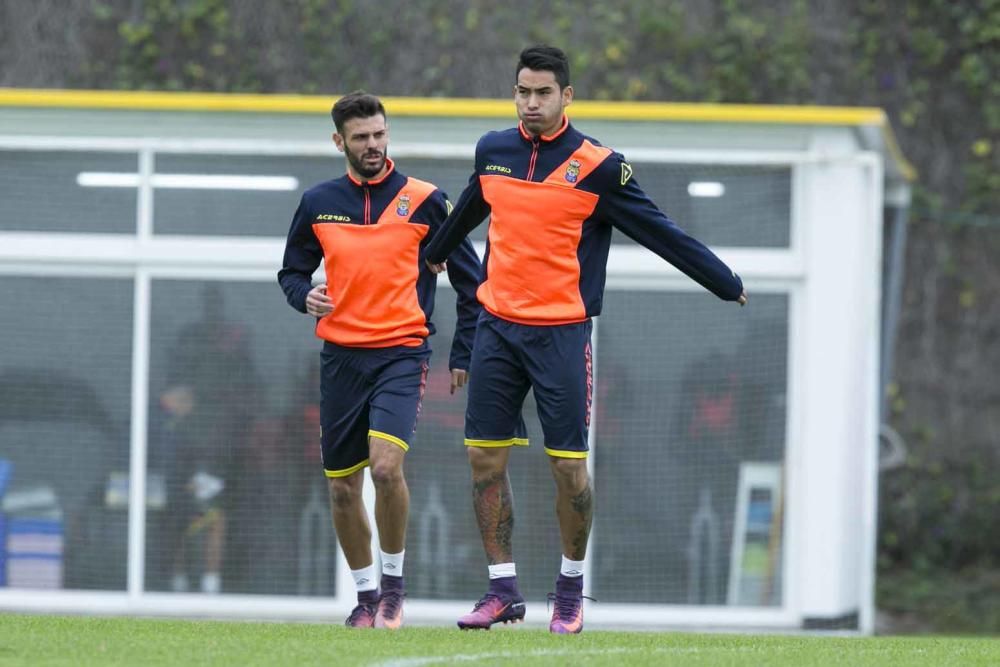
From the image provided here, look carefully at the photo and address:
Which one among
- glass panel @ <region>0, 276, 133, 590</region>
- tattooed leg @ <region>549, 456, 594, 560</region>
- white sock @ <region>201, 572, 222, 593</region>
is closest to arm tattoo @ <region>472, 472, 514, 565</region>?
tattooed leg @ <region>549, 456, 594, 560</region>

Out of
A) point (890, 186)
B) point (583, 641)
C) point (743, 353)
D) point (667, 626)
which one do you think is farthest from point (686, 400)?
point (583, 641)

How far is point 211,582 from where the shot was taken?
9898mm

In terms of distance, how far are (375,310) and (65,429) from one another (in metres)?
4.03

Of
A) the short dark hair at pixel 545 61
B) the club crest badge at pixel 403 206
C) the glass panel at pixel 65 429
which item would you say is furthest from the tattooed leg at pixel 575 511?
the glass panel at pixel 65 429

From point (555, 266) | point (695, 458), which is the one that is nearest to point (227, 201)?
point (695, 458)

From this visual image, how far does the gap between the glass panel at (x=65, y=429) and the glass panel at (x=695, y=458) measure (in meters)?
2.90

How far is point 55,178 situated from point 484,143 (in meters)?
4.59

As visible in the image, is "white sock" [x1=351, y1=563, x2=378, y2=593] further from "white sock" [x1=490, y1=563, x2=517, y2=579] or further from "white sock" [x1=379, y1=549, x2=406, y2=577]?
"white sock" [x1=490, y1=563, x2=517, y2=579]

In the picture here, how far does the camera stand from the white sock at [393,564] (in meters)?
6.60

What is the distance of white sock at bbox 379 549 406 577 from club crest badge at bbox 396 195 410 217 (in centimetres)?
134

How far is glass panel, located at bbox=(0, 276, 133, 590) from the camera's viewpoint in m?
9.92

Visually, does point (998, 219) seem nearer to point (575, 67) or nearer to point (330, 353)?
point (575, 67)

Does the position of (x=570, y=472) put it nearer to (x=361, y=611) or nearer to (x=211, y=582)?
(x=361, y=611)

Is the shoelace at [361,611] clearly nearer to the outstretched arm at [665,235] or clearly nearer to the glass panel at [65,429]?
the outstretched arm at [665,235]
